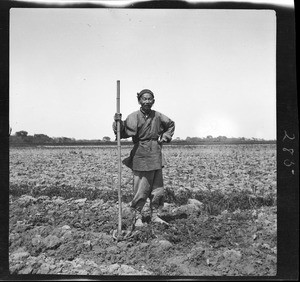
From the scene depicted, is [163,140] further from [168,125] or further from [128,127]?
[128,127]

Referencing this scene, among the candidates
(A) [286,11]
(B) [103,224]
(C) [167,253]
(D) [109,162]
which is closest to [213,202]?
(C) [167,253]

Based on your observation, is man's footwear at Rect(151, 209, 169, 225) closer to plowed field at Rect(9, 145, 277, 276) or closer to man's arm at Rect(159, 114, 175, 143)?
plowed field at Rect(9, 145, 277, 276)

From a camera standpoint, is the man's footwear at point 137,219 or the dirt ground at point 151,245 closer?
the dirt ground at point 151,245

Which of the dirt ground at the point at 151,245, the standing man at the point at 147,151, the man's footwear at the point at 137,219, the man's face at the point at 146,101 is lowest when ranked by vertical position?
the dirt ground at the point at 151,245

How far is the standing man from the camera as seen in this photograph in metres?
4.31

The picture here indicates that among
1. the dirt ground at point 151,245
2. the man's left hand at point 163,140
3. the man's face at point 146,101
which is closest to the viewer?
the dirt ground at point 151,245

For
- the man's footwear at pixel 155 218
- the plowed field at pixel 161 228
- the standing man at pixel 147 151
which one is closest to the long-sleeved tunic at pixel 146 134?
the standing man at pixel 147 151

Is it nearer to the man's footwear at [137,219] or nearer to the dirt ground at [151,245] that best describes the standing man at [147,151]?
the man's footwear at [137,219]

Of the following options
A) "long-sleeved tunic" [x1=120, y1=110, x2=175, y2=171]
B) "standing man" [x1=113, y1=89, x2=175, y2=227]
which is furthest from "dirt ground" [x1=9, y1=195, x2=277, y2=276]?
"long-sleeved tunic" [x1=120, y1=110, x2=175, y2=171]

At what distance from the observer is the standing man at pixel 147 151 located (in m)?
4.31

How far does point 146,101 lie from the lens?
423 cm

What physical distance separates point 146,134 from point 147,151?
0.20 meters

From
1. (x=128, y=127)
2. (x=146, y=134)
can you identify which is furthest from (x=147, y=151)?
(x=128, y=127)

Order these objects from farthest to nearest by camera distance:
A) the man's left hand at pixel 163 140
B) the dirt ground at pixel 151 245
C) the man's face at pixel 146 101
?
the man's left hand at pixel 163 140 < the man's face at pixel 146 101 < the dirt ground at pixel 151 245
